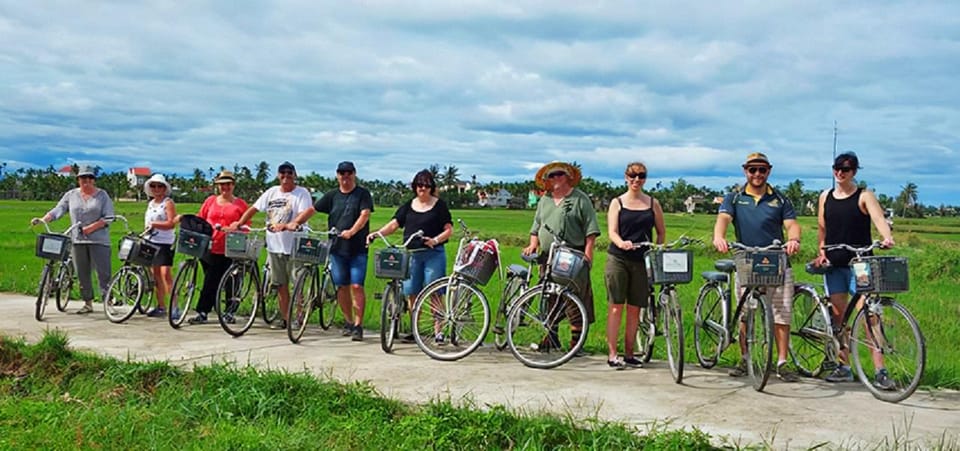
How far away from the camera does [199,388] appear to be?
527 centimetres

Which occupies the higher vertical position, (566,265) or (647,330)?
(566,265)

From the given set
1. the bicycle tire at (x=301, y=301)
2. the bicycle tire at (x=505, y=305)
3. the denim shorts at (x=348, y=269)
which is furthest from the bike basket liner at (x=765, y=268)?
the bicycle tire at (x=301, y=301)

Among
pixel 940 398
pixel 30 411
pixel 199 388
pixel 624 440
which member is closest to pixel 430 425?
pixel 624 440

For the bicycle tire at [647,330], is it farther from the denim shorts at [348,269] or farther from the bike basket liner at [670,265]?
the denim shorts at [348,269]

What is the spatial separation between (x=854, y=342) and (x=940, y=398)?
648 mm

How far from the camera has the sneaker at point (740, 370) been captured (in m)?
5.88

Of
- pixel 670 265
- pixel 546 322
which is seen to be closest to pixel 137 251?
pixel 546 322

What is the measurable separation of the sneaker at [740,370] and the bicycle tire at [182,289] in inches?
205

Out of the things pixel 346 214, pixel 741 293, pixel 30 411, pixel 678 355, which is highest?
pixel 346 214

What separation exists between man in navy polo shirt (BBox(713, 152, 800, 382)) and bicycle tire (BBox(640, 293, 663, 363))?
0.72m

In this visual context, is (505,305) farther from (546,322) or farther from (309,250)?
(309,250)

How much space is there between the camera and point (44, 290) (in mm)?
8281

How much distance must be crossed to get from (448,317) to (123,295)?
4.05 metres

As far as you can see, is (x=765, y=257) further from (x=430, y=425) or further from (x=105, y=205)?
(x=105, y=205)
